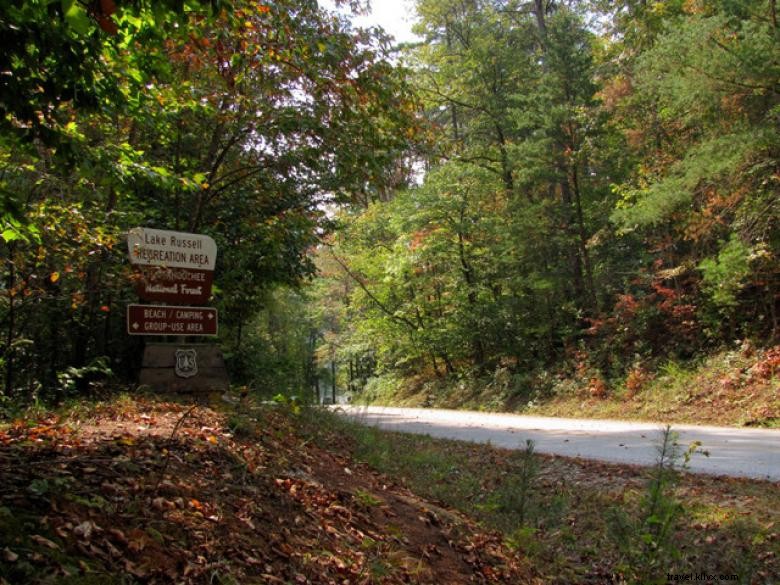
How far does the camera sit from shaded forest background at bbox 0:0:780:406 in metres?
5.77

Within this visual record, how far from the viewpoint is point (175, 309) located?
23.4 feet

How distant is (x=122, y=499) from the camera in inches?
136

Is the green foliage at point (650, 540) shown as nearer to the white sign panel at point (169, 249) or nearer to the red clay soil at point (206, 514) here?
the red clay soil at point (206, 514)

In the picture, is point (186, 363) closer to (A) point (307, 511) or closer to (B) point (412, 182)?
(A) point (307, 511)

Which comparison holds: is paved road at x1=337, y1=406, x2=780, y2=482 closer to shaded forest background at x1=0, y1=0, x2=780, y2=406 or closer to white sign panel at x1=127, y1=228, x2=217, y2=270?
white sign panel at x1=127, y1=228, x2=217, y2=270

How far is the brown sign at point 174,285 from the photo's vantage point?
6.96m

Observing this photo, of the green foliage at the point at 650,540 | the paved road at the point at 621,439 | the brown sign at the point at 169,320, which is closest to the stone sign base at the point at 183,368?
the brown sign at the point at 169,320

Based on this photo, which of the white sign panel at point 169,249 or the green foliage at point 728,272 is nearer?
the white sign panel at point 169,249

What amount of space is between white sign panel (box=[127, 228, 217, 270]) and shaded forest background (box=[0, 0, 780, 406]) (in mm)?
435

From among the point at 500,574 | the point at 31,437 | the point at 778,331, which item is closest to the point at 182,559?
Result: the point at 31,437

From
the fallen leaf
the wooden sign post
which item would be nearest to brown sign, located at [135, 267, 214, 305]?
the wooden sign post

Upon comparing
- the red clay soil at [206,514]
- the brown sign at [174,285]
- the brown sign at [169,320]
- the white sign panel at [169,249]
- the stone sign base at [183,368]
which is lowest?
the red clay soil at [206,514]

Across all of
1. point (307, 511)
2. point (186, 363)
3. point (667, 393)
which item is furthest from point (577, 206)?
point (307, 511)

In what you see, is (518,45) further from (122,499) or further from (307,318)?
(122,499)
